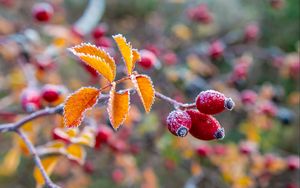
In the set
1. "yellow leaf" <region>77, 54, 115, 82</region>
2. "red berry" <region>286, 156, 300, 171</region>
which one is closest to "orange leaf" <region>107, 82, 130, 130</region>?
"yellow leaf" <region>77, 54, 115, 82</region>

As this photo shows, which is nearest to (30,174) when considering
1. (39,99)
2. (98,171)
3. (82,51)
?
(98,171)

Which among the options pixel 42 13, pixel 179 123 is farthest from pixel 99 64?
pixel 42 13

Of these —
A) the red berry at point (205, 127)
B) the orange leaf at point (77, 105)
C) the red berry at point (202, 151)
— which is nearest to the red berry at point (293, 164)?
the red berry at point (202, 151)

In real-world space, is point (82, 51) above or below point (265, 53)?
above

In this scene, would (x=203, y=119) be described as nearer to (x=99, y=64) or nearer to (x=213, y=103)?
(x=213, y=103)

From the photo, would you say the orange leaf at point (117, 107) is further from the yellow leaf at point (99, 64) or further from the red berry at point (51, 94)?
the red berry at point (51, 94)

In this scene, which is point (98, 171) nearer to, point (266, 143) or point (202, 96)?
point (266, 143)

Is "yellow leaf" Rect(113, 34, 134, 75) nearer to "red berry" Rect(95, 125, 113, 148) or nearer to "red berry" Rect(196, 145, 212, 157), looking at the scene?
"red berry" Rect(95, 125, 113, 148)

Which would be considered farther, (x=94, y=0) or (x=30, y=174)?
(x=30, y=174)
